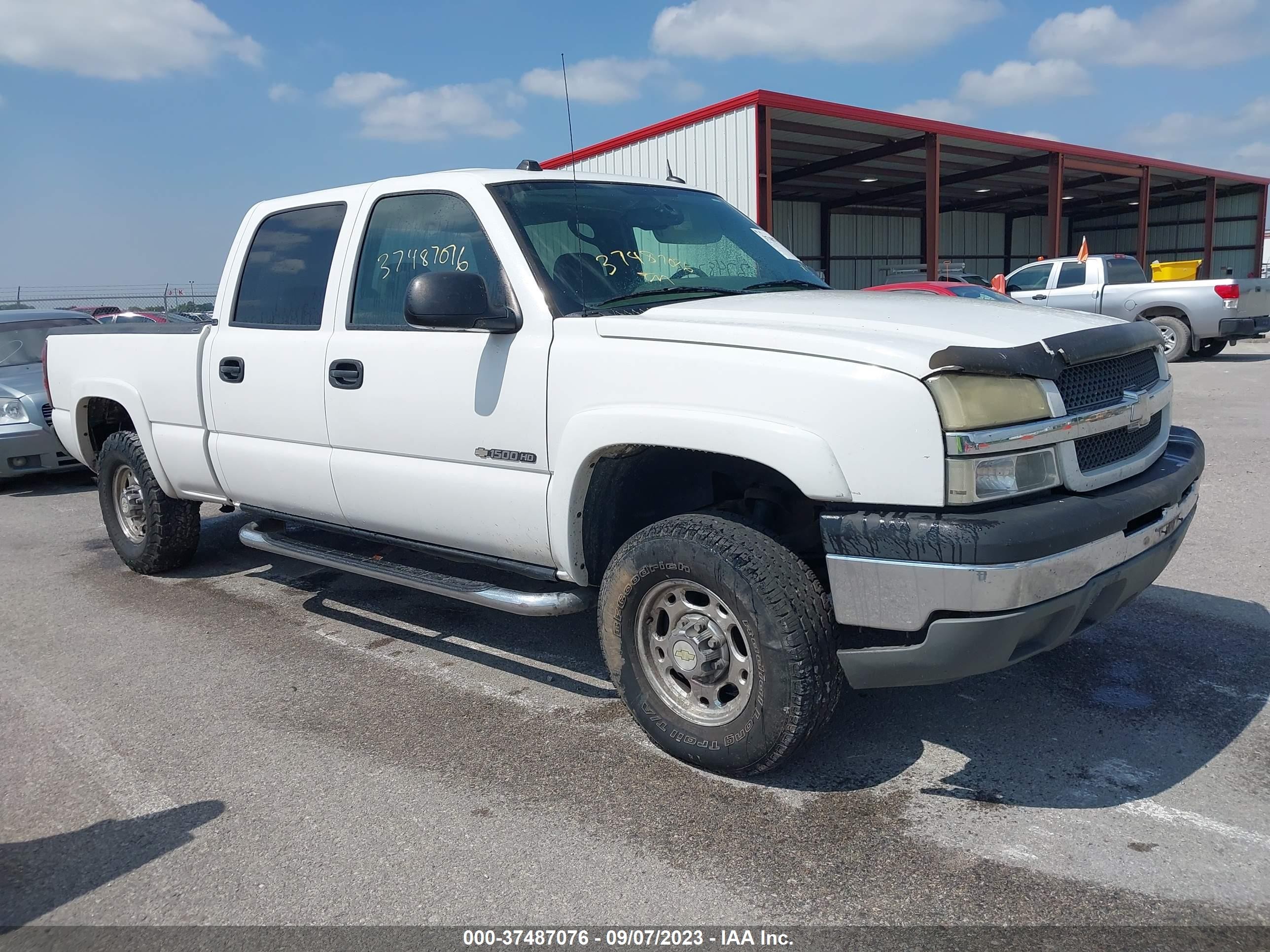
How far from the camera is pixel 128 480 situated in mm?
6090

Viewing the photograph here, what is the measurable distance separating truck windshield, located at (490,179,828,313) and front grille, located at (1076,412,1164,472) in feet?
4.92

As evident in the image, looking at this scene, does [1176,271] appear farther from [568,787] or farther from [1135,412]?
[568,787]

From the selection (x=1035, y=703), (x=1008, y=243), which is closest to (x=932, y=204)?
(x=1035, y=703)

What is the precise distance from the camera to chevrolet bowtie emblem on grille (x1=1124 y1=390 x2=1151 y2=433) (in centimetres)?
319

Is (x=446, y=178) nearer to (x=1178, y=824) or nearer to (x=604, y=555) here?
(x=604, y=555)

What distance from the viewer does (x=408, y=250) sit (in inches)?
168

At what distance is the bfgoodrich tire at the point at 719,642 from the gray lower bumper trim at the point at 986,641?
16cm

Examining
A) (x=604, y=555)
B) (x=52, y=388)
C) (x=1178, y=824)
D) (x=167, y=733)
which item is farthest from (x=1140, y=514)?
(x=52, y=388)

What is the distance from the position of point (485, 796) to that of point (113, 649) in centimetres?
258

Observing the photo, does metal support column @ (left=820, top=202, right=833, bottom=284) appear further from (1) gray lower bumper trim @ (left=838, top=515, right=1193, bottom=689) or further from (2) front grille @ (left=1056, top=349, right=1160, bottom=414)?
(1) gray lower bumper trim @ (left=838, top=515, right=1193, bottom=689)

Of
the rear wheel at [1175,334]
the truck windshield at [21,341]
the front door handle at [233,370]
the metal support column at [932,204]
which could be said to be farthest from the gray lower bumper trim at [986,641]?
the metal support column at [932,204]

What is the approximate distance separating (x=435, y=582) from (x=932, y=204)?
62.4 feet

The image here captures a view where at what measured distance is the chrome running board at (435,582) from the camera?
368 cm

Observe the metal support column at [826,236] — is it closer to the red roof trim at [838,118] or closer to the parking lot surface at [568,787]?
the red roof trim at [838,118]
